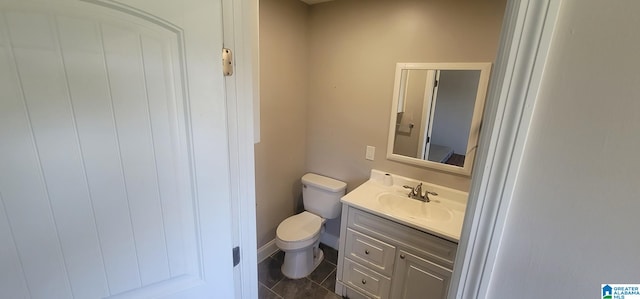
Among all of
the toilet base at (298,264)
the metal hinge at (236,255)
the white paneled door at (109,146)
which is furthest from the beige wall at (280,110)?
the white paneled door at (109,146)

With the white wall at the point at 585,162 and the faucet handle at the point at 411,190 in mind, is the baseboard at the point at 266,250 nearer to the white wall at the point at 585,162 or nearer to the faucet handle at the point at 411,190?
the faucet handle at the point at 411,190

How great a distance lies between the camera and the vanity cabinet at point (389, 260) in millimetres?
1505

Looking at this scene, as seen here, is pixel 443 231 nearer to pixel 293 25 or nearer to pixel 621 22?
pixel 621 22

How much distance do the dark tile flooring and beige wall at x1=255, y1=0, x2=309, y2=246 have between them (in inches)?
9.6

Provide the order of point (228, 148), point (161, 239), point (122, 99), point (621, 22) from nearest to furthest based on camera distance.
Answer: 1. point (621, 22)
2. point (122, 99)
3. point (161, 239)
4. point (228, 148)

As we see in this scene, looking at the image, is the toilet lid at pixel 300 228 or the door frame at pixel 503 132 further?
the toilet lid at pixel 300 228

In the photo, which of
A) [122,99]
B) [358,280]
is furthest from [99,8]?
[358,280]

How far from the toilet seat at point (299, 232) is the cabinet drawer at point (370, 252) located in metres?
0.34

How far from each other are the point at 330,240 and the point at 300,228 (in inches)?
21.9

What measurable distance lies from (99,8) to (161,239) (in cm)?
55

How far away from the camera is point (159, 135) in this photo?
641 mm

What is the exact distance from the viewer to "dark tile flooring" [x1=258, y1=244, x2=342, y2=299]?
2.00 metres

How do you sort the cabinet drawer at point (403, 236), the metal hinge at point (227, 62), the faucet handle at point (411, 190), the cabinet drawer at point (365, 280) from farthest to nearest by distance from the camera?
the faucet handle at point (411, 190), the cabinet drawer at point (365, 280), the cabinet drawer at point (403, 236), the metal hinge at point (227, 62)

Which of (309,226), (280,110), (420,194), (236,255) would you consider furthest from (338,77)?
(236,255)
